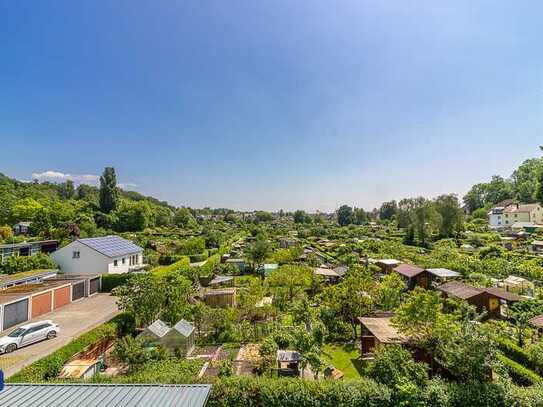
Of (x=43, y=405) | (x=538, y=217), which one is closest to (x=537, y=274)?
(x=43, y=405)

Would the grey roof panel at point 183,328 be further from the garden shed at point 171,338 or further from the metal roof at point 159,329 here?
the metal roof at point 159,329

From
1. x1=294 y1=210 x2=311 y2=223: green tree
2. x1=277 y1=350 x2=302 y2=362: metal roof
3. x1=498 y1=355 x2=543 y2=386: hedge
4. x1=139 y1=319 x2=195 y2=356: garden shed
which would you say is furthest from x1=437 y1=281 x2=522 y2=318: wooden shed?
x1=294 y1=210 x2=311 y2=223: green tree

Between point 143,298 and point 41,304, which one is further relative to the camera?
point 41,304

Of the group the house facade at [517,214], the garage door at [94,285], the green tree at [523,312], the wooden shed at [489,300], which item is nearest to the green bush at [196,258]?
the garage door at [94,285]

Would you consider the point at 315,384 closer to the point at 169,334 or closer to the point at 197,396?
the point at 197,396

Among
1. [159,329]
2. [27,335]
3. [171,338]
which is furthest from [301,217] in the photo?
[27,335]

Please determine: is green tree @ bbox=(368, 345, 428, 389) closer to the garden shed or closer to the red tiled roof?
the garden shed

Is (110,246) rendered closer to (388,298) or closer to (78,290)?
(78,290)
